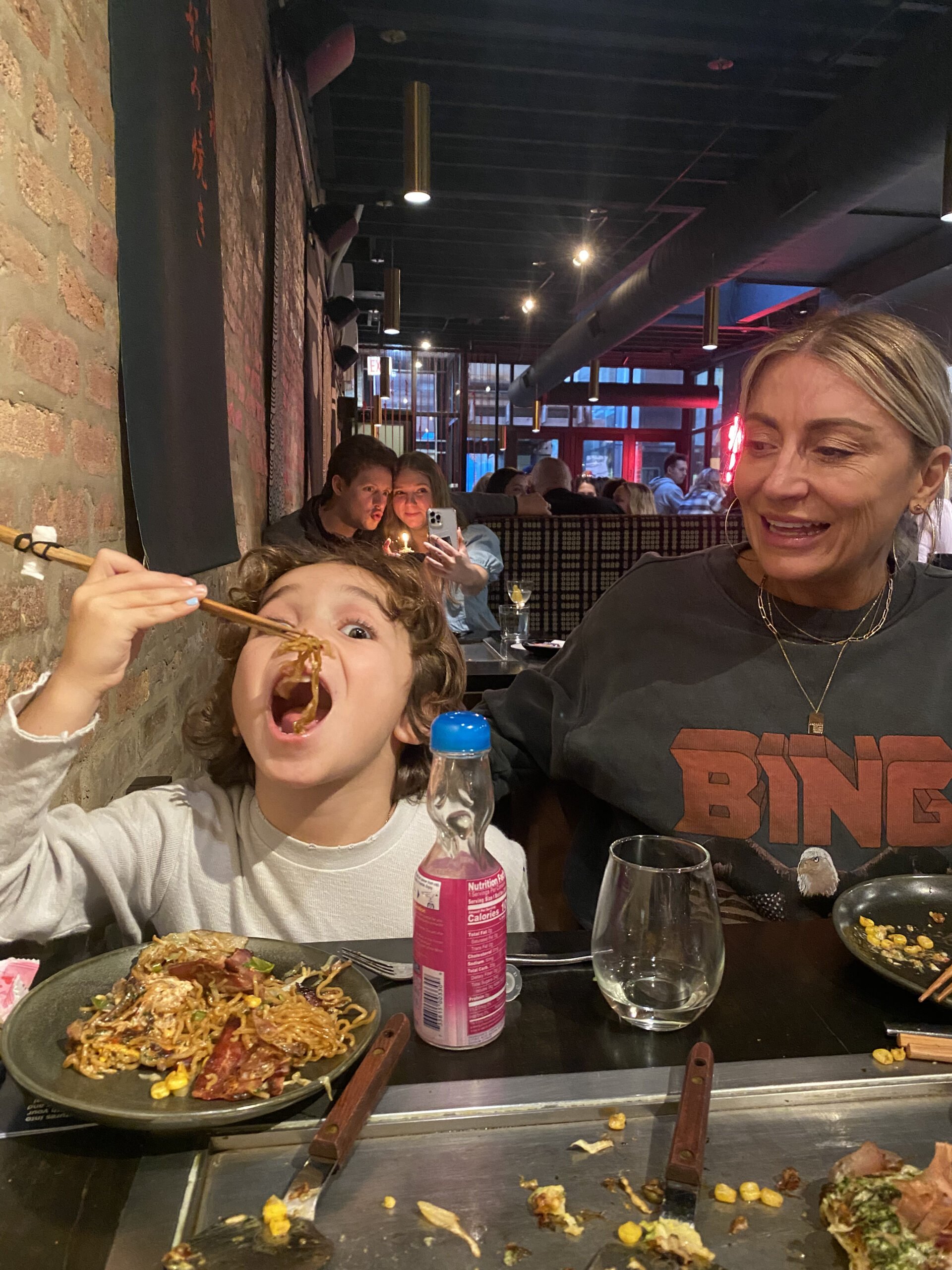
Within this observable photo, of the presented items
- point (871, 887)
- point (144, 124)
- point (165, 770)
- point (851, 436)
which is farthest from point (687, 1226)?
point (144, 124)

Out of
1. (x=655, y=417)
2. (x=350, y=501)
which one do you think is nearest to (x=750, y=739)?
(x=350, y=501)

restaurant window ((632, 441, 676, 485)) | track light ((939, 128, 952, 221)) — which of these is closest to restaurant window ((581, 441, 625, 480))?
restaurant window ((632, 441, 676, 485))

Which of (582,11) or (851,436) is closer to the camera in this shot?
(851,436)

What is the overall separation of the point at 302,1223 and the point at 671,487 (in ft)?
41.3

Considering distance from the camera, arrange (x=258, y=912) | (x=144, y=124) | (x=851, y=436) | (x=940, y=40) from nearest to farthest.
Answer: (x=258, y=912) < (x=851, y=436) < (x=144, y=124) < (x=940, y=40)

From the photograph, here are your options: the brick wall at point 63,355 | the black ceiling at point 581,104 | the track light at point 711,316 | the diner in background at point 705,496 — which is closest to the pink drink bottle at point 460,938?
the brick wall at point 63,355

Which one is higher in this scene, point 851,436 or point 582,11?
point 582,11

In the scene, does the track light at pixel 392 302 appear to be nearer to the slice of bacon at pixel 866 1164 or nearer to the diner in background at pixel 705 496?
the diner in background at pixel 705 496

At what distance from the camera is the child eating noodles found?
999mm

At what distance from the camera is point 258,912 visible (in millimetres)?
1289

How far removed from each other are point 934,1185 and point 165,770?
186 centimetres

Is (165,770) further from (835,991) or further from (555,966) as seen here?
(835,991)

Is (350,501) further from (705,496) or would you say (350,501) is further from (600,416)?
(600,416)

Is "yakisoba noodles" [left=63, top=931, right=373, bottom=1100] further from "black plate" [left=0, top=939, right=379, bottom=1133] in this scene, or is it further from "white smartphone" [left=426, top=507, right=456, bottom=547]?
"white smartphone" [left=426, top=507, right=456, bottom=547]
